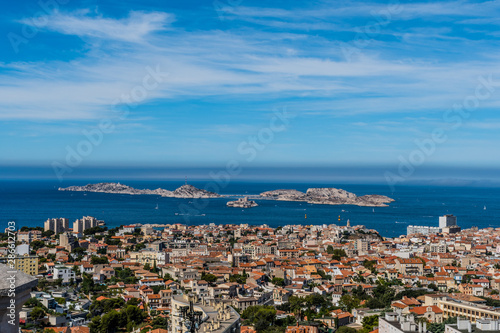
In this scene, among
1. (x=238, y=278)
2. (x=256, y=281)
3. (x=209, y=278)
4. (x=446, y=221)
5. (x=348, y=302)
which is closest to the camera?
(x=348, y=302)

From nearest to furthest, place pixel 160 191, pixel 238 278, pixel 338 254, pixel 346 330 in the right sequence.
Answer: pixel 346 330 < pixel 238 278 < pixel 338 254 < pixel 160 191

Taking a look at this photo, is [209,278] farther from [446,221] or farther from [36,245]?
[446,221]

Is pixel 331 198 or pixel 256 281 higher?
pixel 331 198

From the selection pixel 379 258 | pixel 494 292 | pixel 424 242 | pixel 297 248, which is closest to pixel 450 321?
pixel 494 292

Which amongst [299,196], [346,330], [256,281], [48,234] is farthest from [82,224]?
[299,196]

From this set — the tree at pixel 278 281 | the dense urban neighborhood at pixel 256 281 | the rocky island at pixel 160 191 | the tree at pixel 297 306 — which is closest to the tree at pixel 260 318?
the dense urban neighborhood at pixel 256 281

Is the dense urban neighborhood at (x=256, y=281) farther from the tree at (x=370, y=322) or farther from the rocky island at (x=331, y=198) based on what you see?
the rocky island at (x=331, y=198)

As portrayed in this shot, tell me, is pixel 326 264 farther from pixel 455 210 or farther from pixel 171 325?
pixel 455 210

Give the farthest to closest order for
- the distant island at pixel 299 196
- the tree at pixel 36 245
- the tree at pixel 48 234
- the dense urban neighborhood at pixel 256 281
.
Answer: the distant island at pixel 299 196
the tree at pixel 48 234
the tree at pixel 36 245
the dense urban neighborhood at pixel 256 281
